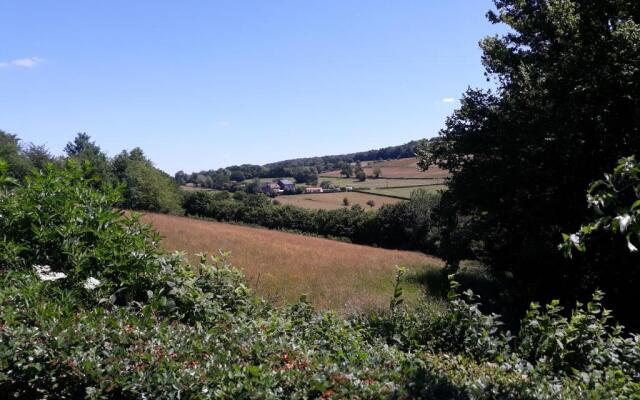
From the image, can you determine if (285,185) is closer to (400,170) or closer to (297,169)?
(297,169)

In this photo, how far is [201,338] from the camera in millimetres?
3805

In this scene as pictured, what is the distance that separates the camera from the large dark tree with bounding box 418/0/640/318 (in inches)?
465

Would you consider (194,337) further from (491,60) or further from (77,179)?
(491,60)

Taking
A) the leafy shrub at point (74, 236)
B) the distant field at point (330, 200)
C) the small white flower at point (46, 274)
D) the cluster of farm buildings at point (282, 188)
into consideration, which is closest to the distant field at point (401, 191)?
the distant field at point (330, 200)

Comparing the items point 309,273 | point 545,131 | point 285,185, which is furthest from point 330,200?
point 545,131

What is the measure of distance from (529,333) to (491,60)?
44.6 feet

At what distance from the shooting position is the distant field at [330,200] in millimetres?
53147

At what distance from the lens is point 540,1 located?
15.1 meters

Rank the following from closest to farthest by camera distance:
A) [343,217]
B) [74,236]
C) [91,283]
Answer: [91,283] → [74,236] → [343,217]

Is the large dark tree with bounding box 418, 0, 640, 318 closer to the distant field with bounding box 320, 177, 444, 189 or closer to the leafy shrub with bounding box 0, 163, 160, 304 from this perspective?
the leafy shrub with bounding box 0, 163, 160, 304

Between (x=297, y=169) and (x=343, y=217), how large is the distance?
27971mm

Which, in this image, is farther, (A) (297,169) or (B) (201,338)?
(A) (297,169)

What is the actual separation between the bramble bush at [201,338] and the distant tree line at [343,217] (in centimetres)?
3317

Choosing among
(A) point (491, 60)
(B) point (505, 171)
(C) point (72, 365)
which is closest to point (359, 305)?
(C) point (72, 365)
